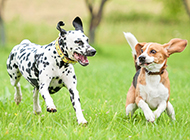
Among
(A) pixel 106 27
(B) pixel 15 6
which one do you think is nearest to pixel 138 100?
(A) pixel 106 27

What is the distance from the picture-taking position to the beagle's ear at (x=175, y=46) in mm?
3316

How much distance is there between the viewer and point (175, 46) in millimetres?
3340

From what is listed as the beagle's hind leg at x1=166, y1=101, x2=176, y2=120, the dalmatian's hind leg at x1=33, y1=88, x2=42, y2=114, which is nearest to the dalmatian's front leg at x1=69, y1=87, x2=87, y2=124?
the dalmatian's hind leg at x1=33, y1=88, x2=42, y2=114

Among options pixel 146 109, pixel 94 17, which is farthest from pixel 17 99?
pixel 94 17

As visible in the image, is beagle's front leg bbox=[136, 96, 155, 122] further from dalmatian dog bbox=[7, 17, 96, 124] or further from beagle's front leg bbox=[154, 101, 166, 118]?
dalmatian dog bbox=[7, 17, 96, 124]

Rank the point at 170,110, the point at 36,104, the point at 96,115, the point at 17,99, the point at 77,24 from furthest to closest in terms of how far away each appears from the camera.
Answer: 1. the point at 17,99
2. the point at 36,104
3. the point at 96,115
4. the point at 170,110
5. the point at 77,24

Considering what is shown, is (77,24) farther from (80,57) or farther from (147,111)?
(147,111)

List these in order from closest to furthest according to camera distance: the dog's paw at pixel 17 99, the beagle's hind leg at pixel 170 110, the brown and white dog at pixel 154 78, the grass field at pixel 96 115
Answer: the grass field at pixel 96 115 → the brown and white dog at pixel 154 78 → the beagle's hind leg at pixel 170 110 → the dog's paw at pixel 17 99

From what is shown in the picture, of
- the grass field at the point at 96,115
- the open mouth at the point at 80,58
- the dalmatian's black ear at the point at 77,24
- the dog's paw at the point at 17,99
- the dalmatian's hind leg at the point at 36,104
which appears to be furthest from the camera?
the dog's paw at the point at 17,99

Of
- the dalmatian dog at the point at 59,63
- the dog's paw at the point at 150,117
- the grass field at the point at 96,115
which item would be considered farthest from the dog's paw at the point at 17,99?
the dog's paw at the point at 150,117

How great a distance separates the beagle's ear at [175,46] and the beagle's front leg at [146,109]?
681 mm

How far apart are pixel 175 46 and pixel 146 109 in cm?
85

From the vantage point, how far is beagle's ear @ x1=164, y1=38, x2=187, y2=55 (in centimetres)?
332

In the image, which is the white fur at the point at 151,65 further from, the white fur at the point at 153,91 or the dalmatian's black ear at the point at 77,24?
the dalmatian's black ear at the point at 77,24
